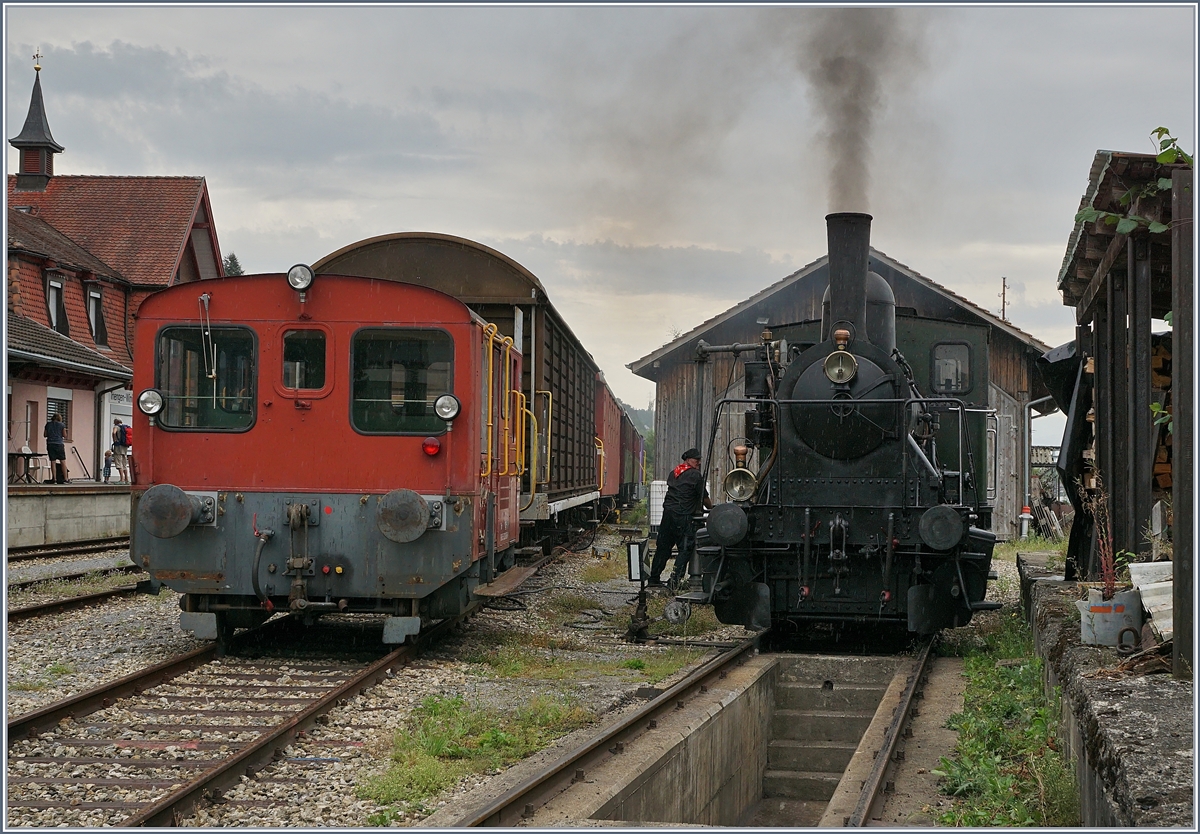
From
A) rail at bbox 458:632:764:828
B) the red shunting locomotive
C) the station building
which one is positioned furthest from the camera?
the station building

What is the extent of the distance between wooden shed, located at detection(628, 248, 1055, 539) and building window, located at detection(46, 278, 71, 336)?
13.2 metres

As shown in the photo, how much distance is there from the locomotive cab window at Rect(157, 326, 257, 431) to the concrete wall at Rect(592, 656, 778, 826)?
403cm

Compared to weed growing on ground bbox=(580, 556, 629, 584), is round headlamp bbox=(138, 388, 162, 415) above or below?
above

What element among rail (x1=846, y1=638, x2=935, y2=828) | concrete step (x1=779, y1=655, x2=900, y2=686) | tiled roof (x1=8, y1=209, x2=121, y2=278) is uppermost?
tiled roof (x1=8, y1=209, x2=121, y2=278)

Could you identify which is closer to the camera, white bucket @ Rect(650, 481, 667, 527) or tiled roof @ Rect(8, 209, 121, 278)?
white bucket @ Rect(650, 481, 667, 527)

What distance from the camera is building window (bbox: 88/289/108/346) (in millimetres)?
27562

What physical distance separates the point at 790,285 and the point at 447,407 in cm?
1338

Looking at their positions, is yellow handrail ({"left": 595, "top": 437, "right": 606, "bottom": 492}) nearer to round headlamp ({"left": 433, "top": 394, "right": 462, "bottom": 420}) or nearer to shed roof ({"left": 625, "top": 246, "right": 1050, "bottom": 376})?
shed roof ({"left": 625, "top": 246, "right": 1050, "bottom": 376})

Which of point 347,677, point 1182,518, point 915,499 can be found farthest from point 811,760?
point 1182,518

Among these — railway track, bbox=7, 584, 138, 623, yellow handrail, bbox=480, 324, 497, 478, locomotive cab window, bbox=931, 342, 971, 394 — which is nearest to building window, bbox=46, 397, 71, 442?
railway track, bbox=7, 584, 138, 623

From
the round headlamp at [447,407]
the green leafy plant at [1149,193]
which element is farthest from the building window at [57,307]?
the green leafy plant at [1149,193]

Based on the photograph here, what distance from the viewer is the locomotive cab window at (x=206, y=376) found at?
848 cm

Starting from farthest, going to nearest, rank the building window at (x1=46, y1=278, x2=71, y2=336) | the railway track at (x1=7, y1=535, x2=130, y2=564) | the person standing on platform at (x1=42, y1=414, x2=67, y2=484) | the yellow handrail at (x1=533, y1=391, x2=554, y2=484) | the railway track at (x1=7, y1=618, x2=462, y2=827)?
the building window at (x1=46, y1=278, x2=71, y2=336) < the person standing on platform at (x1=42, y1=414, x2=67, y2=484) < the railway track at (x1=7, y1=535, x2=130, y2=564) < the yellow handrail at (x1=533, y1=391, x2=554, y2=484) < the railway track at (x1=7, y1=618, x2=462, y2=827)

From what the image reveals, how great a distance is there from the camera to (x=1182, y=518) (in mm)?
4891
